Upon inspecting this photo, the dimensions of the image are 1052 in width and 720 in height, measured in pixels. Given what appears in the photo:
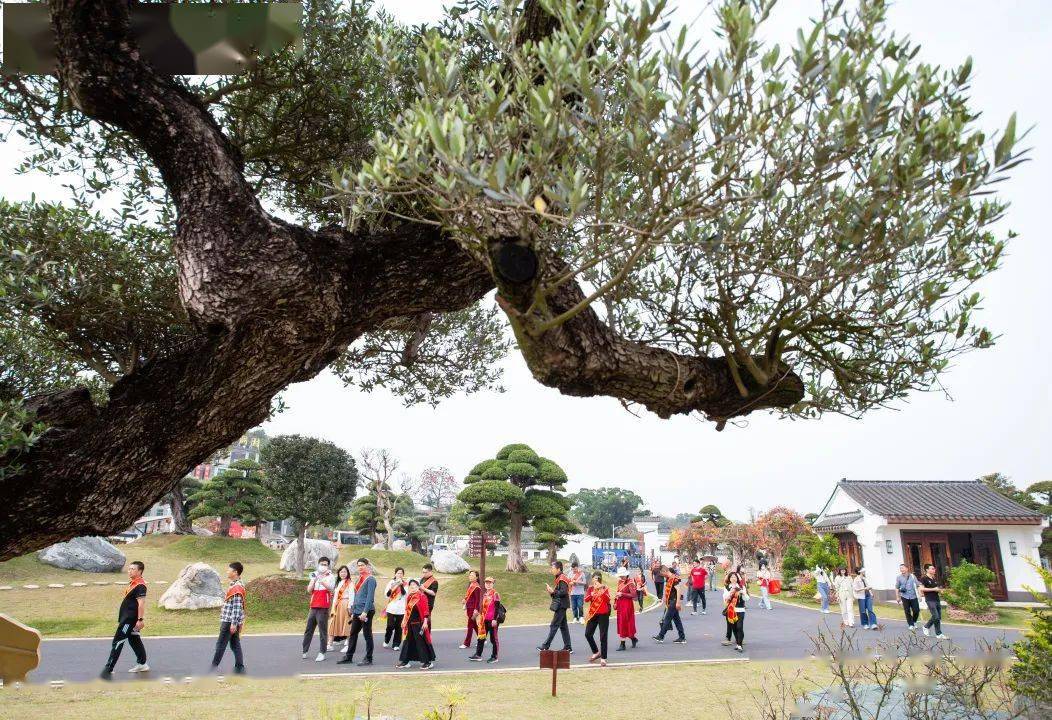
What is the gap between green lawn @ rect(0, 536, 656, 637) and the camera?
17156mm

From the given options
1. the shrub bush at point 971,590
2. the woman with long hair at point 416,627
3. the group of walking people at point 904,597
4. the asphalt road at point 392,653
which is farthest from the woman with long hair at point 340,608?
the shrub bush at point 971,590

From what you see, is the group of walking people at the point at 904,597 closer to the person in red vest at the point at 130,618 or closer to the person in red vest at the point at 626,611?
the person in red vest at the point at 626,611

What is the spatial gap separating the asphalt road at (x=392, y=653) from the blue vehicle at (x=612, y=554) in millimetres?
37023

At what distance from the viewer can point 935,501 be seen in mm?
31828

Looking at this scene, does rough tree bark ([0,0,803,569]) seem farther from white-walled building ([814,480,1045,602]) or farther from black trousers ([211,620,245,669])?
white-walled building ([814,480,1045,602])

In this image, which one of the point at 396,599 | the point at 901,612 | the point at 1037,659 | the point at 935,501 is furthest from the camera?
the point at 935,501

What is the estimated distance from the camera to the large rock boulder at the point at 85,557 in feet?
79.9

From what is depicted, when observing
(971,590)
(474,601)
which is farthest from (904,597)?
(474,601)

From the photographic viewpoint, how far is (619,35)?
3162 millimetres

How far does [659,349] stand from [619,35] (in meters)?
2.28

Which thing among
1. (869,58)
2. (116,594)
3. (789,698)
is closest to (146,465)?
(869,58)

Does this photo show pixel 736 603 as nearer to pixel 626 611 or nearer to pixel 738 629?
pixel 738 629

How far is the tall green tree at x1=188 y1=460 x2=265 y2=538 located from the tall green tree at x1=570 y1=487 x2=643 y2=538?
65.7 m

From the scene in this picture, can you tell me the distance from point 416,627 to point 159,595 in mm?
14306
